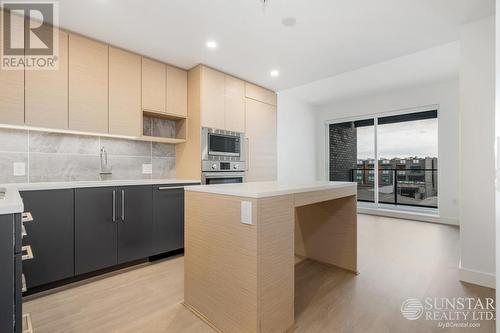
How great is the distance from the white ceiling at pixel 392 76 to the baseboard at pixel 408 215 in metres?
2.57

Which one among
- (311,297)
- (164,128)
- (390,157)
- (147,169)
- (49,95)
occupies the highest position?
(49,95)

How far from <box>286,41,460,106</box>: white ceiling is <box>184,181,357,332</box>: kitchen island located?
2781 mm

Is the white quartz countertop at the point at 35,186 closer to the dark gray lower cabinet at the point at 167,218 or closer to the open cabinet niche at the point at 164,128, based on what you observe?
the dark gray lower cabinet at the point at 167,218

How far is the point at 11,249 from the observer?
0.81 metres

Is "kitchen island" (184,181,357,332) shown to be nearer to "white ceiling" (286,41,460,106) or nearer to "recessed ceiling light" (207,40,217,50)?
"recessed ceiling light" (207,40,217,50)

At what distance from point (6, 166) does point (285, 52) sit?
312 cm

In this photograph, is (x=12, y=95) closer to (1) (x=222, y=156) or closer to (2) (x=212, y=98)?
(2) (x=212, y=98)

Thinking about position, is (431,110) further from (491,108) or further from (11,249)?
(11,249)

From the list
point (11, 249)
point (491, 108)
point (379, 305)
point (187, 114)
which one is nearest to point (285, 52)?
point (187, 114)

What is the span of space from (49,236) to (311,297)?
2.21 metres

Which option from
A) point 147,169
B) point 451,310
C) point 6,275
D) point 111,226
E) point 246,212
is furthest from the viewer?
point 147,169

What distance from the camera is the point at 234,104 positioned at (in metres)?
3.60

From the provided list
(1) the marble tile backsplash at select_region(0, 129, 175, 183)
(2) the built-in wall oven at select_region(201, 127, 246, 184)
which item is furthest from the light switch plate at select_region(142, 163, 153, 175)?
(2) the built-in wall oven at select_region(201, 127, 246, 184)

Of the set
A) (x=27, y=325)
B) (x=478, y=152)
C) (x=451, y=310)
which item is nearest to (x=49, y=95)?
(x=27, y=325)
